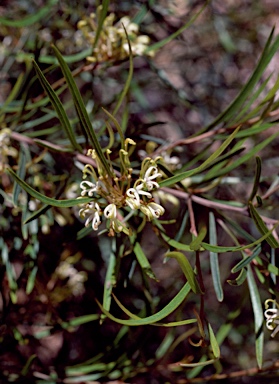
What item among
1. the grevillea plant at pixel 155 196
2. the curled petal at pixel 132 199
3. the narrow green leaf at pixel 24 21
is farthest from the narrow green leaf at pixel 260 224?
the narrow green leaf at pixel 24 21

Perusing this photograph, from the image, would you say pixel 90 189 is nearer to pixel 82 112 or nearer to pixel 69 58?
pixel 82 112

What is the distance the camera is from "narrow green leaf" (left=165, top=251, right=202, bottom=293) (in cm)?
41

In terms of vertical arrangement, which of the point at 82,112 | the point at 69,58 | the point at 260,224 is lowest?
the point at 260,224

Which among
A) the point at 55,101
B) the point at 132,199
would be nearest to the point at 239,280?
the point at 132,199

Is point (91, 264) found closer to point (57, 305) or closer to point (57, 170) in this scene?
point (57, 305)

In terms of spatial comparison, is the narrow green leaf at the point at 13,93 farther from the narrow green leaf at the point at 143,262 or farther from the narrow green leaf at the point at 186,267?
the narrow green leaf at the point at 186,267

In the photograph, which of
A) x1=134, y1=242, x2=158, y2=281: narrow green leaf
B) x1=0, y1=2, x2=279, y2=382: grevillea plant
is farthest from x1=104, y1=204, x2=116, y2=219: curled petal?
x1=134, y1=242, x2=158, y2=281: narrow green leaf

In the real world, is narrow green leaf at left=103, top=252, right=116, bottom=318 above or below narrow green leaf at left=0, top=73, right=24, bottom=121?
below

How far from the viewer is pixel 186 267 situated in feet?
1.36

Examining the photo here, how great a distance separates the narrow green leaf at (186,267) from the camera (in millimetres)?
411

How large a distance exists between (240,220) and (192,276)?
1.10 metres

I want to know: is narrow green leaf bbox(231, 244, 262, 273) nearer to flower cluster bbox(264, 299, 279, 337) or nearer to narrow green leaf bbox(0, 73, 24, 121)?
flower cluster bbox(264, 299, 279, 337)

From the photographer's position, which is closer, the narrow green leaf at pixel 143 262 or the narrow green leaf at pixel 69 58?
the narrow green leaf at pixel 143 262

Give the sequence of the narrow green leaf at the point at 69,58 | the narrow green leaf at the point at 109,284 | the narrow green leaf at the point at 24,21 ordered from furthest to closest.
Result: 1. the narrow green leaf at the point at 69,58
2. the narrow green leaf at the point at 24,21
3. the narrow green leaf at the point at 109,284
